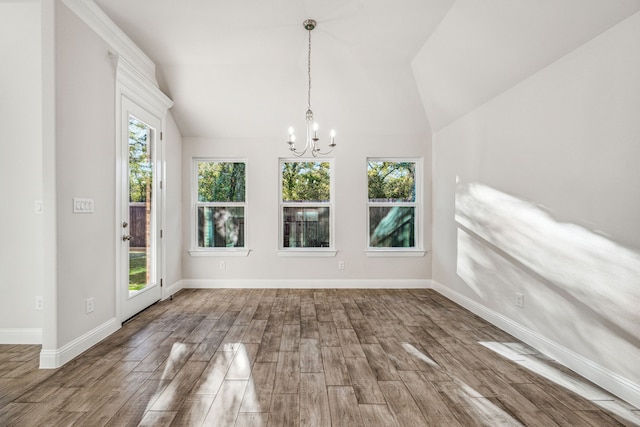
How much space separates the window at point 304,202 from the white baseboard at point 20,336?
9.66 ft

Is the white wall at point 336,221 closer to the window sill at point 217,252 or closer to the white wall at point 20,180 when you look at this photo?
the window sill at point 217,252

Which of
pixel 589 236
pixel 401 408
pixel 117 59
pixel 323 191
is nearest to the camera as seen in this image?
pixel 401 408

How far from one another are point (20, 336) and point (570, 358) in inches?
181

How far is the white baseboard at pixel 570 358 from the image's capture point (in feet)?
6.23

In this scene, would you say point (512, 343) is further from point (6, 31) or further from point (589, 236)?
point (6, 31)

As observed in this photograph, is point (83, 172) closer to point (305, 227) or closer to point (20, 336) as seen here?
point (20, 336)

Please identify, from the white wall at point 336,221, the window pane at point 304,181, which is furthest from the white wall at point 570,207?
the window pane at point 304,181

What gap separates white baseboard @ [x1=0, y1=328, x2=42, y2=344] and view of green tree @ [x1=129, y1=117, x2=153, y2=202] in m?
1.45

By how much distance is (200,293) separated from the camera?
14.2 ft

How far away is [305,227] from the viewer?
189 inches

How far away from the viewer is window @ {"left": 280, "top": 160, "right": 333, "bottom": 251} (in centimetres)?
478

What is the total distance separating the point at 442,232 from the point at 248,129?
3253mm

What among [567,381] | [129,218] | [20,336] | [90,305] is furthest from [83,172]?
[567,381]

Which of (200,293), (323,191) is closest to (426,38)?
(323,191)
